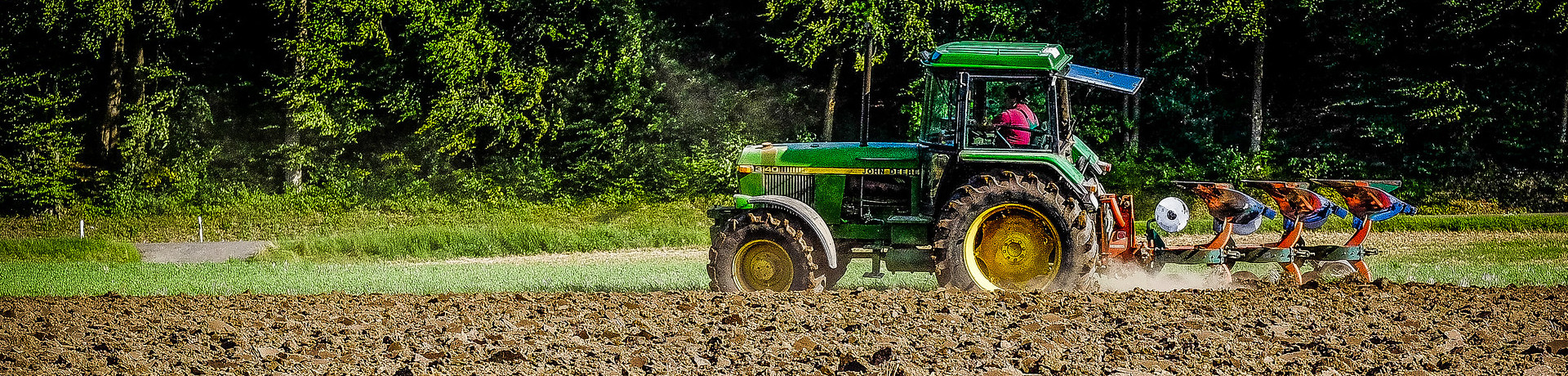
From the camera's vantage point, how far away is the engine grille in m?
9.84

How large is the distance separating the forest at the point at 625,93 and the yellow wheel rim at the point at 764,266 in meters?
13.7

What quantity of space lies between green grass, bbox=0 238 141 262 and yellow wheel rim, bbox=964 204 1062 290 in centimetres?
1361

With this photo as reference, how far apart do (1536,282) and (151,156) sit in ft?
72.8

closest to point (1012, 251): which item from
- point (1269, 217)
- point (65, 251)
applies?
point (1269, 217)

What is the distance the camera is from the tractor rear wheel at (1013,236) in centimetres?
887

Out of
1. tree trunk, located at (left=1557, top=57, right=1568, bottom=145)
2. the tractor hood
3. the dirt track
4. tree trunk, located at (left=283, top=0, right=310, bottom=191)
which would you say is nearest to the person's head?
the tractor hood

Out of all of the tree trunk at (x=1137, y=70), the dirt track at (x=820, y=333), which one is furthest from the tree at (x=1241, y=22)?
the dirt track at (x=820, y=333)

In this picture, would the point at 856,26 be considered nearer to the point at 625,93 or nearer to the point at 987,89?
the point at 625,93

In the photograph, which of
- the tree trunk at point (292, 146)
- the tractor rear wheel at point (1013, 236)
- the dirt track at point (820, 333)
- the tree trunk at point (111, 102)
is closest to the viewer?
the dirt track at point (820, 333)

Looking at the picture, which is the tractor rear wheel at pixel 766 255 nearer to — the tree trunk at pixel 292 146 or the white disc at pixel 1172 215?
the white disc at pixel 1172 215

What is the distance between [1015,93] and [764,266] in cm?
215

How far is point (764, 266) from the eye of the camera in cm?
941

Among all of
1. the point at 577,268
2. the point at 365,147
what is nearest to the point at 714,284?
the point at 577,268

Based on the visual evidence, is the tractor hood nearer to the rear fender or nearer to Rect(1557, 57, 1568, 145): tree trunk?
the rear fender
